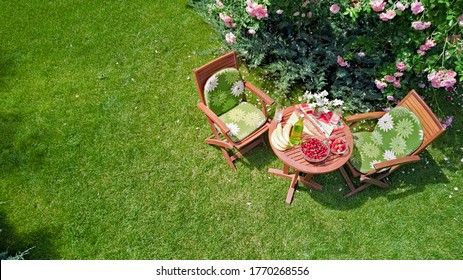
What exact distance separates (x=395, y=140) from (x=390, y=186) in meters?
0.76

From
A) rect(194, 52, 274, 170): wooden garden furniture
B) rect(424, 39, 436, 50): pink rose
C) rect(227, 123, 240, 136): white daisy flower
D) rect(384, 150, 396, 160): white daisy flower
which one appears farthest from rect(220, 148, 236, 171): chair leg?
rect(424, 39, 436, 50): pink rose

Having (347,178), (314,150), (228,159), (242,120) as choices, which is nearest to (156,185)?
(228,159)

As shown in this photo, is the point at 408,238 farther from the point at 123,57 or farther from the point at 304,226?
the point at 123,57

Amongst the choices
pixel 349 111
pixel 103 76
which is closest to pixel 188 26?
pixel 103 76

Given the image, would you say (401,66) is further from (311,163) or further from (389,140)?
(311,163)

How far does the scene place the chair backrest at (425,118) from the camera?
14.9 feet

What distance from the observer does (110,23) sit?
6988 millimetres

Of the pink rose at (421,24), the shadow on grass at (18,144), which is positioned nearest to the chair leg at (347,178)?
the pink rose at (421,24)

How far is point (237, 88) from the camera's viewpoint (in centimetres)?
521

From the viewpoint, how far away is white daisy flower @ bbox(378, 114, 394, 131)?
5.03m

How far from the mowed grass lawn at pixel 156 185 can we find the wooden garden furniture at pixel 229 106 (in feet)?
1.73

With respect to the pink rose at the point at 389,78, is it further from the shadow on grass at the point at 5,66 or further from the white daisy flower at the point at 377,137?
the shadow on grass at the point at 5,66

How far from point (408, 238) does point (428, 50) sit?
2550mm
